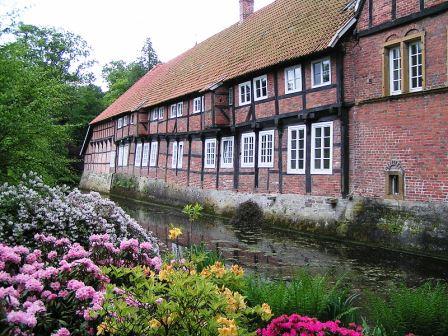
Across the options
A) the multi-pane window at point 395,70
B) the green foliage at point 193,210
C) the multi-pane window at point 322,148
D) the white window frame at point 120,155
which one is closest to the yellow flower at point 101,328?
the green foliage at point 193,210

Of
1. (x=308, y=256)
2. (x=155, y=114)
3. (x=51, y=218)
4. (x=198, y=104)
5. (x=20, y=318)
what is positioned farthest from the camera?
(x=155, y=114)

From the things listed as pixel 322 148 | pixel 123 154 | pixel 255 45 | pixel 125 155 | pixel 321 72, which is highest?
pixel 255 45

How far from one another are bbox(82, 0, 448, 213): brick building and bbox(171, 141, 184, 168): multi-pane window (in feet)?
0.30

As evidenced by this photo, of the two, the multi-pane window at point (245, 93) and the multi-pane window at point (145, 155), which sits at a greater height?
the multi-pane window at point (245, 93)

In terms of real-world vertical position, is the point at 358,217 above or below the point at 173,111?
below

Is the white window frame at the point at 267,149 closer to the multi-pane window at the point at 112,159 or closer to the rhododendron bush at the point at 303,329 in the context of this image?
the rhododendron bush at the point at 303,329

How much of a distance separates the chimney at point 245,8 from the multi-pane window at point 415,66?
14452 millimetres

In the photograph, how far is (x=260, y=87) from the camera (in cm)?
1741

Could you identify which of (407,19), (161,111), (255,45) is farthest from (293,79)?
(161,111)

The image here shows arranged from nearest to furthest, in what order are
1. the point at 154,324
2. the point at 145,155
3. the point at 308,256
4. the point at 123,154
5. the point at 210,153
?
1. the point at 154,324
2. the point at 308,256
3. the point at 210,153
4. the point at 145,155
5. the point at 123,154

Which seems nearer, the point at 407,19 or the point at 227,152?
the point at 407,19

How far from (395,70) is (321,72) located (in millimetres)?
2661

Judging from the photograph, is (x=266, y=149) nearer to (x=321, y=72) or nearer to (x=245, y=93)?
(x=245, y=93)

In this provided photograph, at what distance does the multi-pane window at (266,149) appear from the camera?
661 inches
